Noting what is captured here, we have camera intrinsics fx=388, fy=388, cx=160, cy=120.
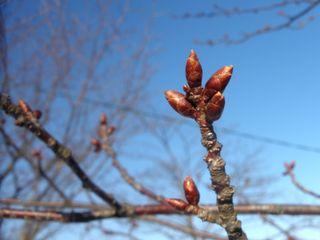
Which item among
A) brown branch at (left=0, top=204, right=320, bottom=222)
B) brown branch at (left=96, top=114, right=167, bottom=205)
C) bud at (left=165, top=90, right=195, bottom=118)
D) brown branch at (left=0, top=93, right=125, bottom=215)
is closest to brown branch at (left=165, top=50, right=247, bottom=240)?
bud at (left=165, top=90, right=195, bottom=118)

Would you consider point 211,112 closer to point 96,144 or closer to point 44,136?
point 44,136

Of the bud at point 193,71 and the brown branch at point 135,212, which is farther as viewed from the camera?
the brown branch at point 135,212

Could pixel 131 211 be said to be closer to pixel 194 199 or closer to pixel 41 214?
pixel 41 214

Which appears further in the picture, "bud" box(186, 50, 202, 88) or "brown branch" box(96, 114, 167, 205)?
"brown branch" box(96, 114, 167, 205)

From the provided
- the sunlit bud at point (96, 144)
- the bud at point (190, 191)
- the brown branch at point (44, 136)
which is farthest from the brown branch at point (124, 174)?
the bud at point (190, 191)

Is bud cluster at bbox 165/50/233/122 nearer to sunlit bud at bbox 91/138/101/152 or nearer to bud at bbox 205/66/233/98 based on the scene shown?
bud at bbox 205/66/233/98

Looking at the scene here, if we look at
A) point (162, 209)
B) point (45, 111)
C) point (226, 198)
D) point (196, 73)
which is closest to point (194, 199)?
point (226, 198)

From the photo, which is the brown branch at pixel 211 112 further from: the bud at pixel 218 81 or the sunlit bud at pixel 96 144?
the sunlit bud at pixel 96 144
